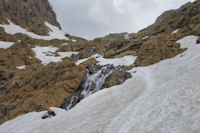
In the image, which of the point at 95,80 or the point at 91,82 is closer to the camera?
the point at 91,82

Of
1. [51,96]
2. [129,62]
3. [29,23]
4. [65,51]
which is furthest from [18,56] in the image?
[29,23]

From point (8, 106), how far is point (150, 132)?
24.3 metres

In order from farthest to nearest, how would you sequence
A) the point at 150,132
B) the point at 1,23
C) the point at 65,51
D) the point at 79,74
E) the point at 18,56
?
the point at 1,23
the point at 65,51
the point at 18,56
the point at 79,74
the point at 150,132

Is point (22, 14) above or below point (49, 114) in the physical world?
above

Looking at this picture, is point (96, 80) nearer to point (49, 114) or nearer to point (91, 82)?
point (91, 82)

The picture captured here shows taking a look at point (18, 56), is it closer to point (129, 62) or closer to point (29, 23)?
point (129, 62)

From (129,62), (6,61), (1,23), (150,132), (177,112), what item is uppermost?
(1,23)

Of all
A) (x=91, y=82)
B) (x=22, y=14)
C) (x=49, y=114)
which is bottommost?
(x=49, y=114)

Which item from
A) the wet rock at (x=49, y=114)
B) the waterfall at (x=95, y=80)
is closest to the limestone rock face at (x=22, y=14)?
the waterfall at (x=95, y=80)

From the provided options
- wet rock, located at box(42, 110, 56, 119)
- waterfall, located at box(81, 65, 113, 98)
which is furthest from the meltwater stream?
wet rock, located at box(42, 110, 56, 119)

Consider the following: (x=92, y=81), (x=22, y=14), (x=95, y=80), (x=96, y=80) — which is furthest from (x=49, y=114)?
(x=22, y=14)

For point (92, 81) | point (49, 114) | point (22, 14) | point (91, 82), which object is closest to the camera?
point (49, 114)

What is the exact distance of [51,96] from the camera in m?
19.0

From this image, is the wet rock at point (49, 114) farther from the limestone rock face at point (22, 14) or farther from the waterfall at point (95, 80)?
the limestone rock face at point (22, 14)
